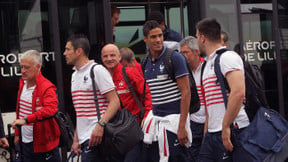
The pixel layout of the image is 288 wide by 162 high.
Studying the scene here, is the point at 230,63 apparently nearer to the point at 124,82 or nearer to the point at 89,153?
the point at 89,153

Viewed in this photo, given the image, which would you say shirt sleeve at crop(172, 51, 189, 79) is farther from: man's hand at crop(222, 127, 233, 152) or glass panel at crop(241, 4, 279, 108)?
glass panel at crop(241, 4, 279, 108)

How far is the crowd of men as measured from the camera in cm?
493

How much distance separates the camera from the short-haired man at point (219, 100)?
185 inches

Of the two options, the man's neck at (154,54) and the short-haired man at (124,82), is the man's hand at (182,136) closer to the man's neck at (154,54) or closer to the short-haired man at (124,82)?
the man's neck at (154,54)

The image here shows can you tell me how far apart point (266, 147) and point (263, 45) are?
13.7ft

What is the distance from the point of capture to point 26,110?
6086mm

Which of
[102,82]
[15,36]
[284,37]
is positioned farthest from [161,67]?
[284,37]

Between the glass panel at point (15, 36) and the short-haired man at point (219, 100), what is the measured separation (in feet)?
9.46

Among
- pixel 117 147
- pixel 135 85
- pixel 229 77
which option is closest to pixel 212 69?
pixel 229 77

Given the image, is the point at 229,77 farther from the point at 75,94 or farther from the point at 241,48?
the point at 241,48

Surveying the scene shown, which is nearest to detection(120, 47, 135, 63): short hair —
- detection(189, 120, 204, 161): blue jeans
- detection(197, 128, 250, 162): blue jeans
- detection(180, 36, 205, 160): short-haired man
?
detection(180, 36, 205, 160): short-haired man

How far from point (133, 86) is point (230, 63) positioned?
173cm

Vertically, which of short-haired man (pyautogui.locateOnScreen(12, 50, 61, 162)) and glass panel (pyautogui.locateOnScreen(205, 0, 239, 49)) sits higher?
glass panel (pyautogui.locateOnScreen(205, 0, 239, 49))

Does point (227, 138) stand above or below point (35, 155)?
above
